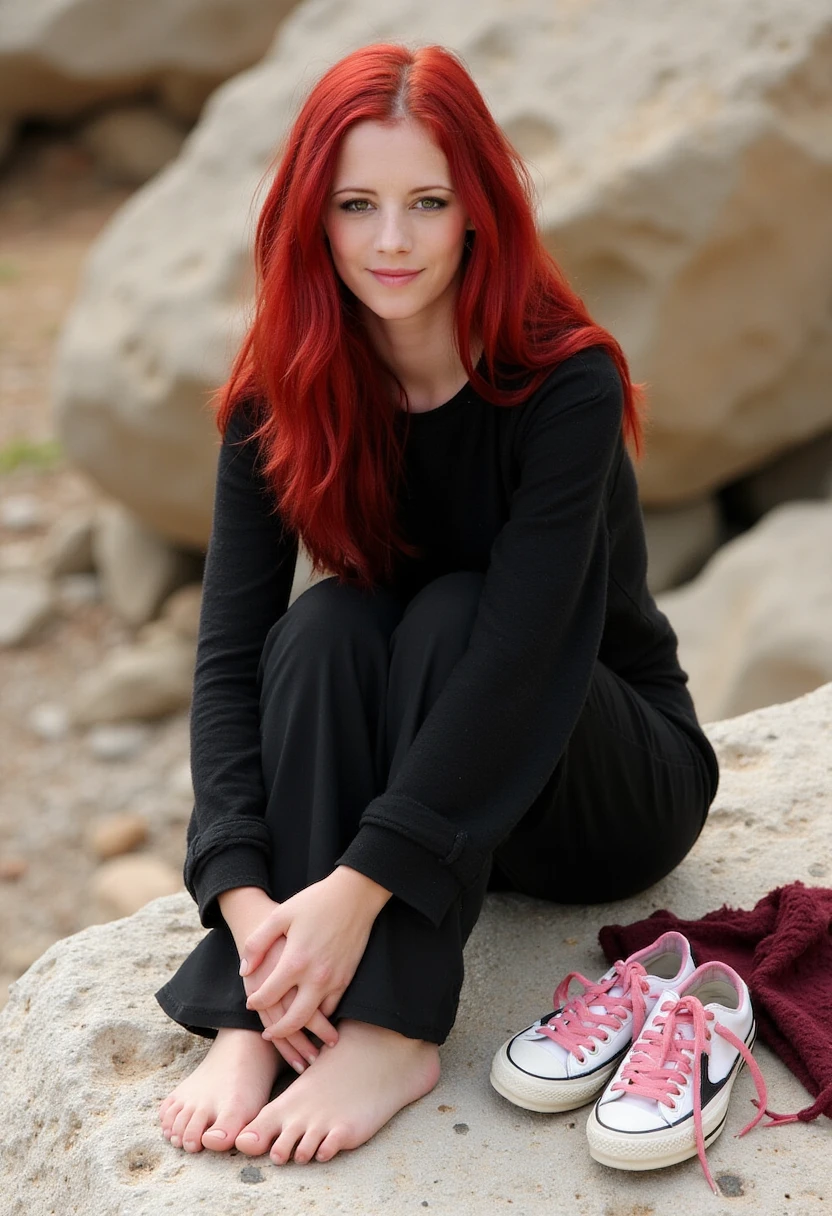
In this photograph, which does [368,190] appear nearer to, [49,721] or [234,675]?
[234,675]

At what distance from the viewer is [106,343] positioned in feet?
15.3

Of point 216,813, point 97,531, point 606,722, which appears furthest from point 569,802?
point 97,531

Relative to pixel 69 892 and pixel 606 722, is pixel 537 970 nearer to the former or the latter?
pixel 606 722

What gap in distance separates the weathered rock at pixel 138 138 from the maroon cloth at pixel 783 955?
7033mm

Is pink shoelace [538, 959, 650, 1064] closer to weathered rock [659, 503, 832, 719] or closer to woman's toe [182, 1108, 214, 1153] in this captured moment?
woman's toe [182, 1108, 214, 1153]

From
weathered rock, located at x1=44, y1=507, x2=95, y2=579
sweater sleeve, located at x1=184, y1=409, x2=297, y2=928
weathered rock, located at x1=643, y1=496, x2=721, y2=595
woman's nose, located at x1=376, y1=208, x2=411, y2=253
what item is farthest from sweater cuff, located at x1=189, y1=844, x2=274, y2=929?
weathered rock, located at x1=44, y1=507, x2=95, y2=579

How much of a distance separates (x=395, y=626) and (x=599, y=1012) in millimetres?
494

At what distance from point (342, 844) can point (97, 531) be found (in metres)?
4.22

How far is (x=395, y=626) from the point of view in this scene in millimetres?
1762

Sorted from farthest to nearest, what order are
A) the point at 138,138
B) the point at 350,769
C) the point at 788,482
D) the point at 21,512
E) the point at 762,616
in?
1. the point at 138,138
2. the point at 21,512
3. the point at 788,482
4. the point at 762,616
5. the point at 350,769

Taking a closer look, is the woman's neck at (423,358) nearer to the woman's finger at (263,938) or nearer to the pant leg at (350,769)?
the pant leg at (350,769)

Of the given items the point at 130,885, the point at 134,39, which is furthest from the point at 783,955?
the point at 134,39

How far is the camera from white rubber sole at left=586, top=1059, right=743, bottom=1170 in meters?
1.45

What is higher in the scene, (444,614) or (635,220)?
(635,220)
